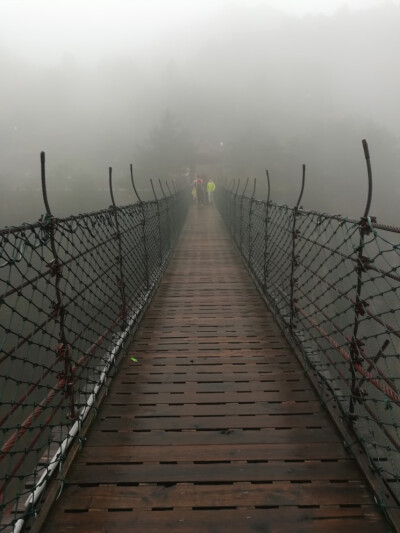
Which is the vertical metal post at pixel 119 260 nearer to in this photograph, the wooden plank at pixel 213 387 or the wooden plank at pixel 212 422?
the wooden plank at pixel 213 387

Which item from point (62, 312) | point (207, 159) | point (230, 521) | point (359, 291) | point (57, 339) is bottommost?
point (230, 521)

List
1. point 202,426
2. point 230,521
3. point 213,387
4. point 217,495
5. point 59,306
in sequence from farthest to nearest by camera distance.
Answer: point 213,387, point 202,426, point 59,306, point 217,495, point 230,521

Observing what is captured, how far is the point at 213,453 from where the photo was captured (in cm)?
201

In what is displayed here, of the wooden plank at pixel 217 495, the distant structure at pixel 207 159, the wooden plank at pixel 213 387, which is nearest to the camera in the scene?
the wooden plank at pixel 217 495

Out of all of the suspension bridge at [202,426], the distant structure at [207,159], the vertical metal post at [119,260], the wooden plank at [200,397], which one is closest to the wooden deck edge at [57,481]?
the suspension bridge at [202,426]

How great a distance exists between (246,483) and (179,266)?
5196 mm

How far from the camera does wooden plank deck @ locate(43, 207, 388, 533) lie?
1.62m

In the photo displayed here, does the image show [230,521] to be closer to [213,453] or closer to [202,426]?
[213,453]

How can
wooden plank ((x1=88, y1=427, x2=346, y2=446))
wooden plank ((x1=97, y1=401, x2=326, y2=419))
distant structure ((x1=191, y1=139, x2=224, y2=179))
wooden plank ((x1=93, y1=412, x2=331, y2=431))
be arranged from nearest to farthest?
wooden plank ((x1=88, y1=427, x2=346, y2=446)) < wooden plank ((x1=93, y1=412, x2=331, y2=431)) < wooden plank ((x1=97, y1=401, x2=326, y2=419)) < distant structure ((x1=191, y1=139, x2=224, y2=179))

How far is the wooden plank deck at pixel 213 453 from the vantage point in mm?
1625

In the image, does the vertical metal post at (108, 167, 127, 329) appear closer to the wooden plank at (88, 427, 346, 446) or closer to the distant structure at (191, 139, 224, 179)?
the wooden plank at (88, 427, 346, 446)

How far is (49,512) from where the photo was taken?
164cm

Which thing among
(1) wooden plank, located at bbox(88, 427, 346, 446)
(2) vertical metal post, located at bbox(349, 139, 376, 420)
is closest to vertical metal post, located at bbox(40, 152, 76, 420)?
(1) wooden plank, located at bbox(88, 427, 346, 446)

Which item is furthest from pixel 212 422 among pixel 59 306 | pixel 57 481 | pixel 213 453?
pixel 59 306
